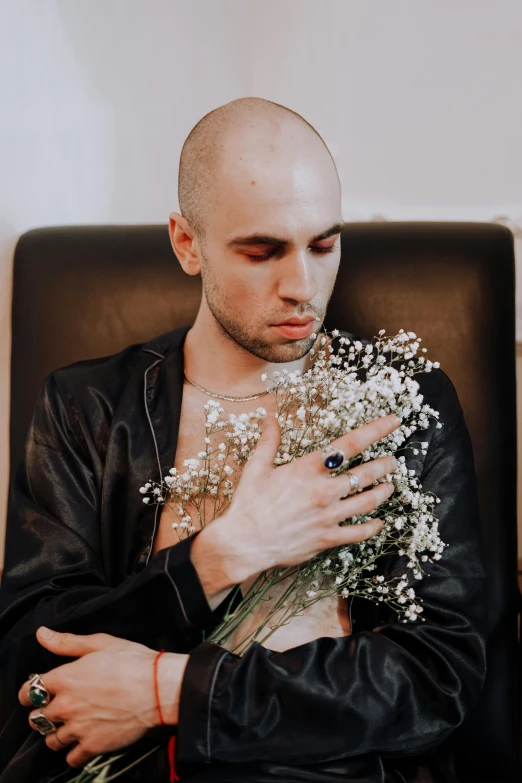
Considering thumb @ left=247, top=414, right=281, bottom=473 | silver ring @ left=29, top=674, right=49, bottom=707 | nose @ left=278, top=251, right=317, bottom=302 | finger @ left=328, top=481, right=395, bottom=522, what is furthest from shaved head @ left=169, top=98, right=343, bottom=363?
silver ring @ left=29, top=674, right=49, bottom=707

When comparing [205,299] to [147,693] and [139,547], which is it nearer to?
[139,547]

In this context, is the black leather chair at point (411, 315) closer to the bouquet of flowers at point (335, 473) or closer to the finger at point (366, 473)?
the bouquet of flowers at point (335, 473)

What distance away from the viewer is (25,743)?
1.32 metres

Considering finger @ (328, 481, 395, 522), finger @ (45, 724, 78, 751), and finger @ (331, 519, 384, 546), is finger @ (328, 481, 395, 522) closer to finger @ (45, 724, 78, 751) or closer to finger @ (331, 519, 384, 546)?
finger @ (331, 519, 384, 546)

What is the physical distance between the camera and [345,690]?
118 cm

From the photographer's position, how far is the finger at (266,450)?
4.00ft

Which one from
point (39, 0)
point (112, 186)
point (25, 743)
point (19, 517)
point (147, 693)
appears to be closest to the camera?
point (147, 693)

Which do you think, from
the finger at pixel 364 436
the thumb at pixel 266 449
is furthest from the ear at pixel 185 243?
the finger at pixel 364 436

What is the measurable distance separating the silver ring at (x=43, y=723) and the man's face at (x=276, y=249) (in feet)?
2.44

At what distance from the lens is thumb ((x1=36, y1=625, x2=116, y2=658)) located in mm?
1251

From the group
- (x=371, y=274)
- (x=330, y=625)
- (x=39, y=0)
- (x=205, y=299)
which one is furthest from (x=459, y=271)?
(x=39, y=0)

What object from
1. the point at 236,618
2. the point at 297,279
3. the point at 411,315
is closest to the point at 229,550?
the point at 236,618

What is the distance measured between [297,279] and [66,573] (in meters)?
0.69

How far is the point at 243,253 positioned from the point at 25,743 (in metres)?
0.96
